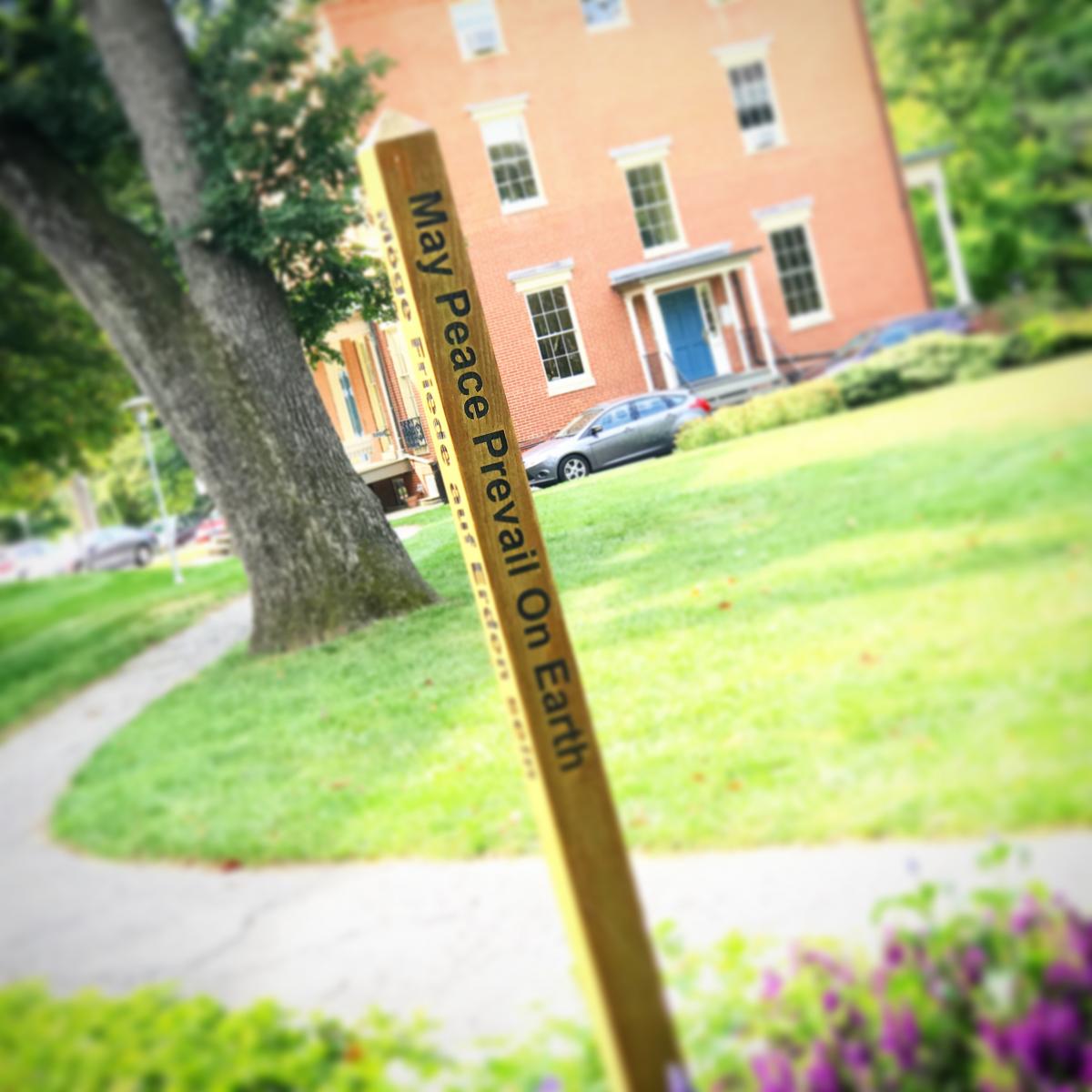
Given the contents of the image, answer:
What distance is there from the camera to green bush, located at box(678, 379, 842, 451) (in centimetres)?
305

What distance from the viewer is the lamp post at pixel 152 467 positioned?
331 centimetres

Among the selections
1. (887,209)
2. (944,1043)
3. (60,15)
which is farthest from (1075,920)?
(60,15)

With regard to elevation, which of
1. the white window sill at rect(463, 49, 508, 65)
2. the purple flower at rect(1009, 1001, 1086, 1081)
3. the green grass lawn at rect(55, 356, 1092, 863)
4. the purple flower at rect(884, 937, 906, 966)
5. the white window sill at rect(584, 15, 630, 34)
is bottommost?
the purple flower at rect(1009, 1001, 1086, 1081)

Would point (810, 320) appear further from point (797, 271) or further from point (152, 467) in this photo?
point (152, 467)

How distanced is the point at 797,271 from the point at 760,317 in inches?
7.0

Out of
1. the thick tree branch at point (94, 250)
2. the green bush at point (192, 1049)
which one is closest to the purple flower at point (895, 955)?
the green bush at point (192, 1049)

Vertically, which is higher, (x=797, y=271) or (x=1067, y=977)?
(x=797, y=271)

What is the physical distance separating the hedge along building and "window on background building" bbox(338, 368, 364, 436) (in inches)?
6.9

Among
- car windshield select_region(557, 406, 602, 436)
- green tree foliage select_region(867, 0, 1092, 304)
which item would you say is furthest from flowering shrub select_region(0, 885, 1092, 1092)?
green tree foliage select_region(867, 0, 1092, 304)

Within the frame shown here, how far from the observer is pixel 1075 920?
8.17ft

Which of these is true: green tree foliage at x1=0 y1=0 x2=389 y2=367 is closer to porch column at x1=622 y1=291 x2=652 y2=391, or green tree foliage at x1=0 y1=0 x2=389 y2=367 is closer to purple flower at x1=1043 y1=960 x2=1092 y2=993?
porch column at x1=622 y1=291 x2=652 y2=391

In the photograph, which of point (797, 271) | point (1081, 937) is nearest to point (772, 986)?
point (1081, 937)

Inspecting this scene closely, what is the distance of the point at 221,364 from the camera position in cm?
315

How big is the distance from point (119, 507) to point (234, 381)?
633mm
